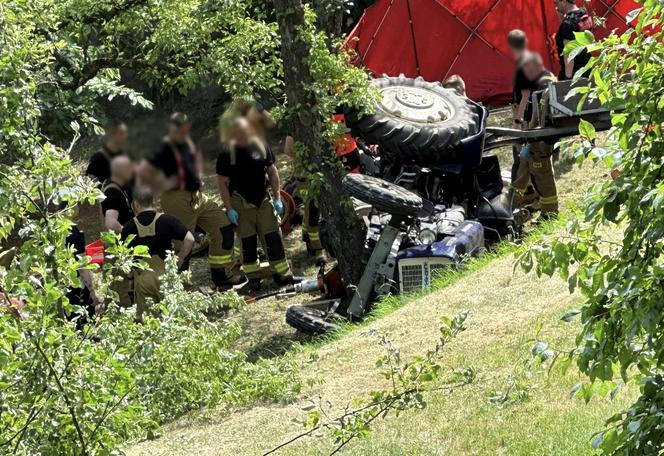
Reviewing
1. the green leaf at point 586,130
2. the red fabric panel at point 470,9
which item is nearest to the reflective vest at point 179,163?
the green leaf at point 586,130

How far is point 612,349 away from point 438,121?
6925 mm

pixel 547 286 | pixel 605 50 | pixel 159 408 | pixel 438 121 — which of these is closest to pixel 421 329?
pixel 547 286

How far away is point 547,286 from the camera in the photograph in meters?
8.45

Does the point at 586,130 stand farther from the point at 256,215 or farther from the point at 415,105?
the point at 256,215

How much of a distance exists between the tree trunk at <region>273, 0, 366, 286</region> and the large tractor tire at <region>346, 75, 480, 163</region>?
36cm

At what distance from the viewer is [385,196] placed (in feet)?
30.2

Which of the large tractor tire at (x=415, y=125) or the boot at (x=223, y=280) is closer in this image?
the large tractor tire at (x=415, y=125)

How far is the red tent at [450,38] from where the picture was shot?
615 inches

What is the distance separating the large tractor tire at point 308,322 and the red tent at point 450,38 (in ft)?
19.4

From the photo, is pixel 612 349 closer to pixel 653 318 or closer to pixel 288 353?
pixel 653 318

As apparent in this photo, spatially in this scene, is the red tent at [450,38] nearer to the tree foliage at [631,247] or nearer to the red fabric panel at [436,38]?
the red fabric panel at [436,38]

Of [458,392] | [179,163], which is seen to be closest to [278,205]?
[458,392]

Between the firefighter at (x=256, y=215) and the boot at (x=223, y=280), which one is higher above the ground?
the firefighter at (x=256, y=215)

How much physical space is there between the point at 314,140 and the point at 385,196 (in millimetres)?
1315
